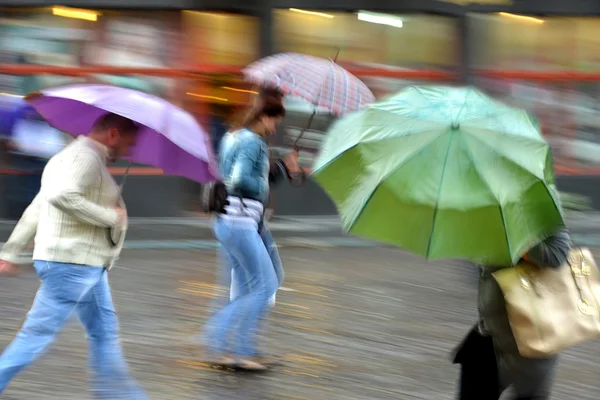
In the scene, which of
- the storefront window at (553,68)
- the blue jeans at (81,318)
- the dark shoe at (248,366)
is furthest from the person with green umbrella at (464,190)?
the storefront window at (553,68)

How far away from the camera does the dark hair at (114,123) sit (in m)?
4.50

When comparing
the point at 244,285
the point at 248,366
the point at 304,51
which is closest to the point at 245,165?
the point at 244,285

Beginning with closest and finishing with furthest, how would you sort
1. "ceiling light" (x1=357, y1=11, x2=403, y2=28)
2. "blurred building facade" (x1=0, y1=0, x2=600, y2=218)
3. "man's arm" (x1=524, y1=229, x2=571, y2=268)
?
"man's arm" (x1=524, y1=229, x2=571, y2=268) < "blurred building facade" (x1=0, y1=0, x2=600, y2=218) < "ceiling light" (x1=357, y1=11, x2=403, y2=28)

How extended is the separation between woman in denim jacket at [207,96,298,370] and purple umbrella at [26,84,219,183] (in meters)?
0.81

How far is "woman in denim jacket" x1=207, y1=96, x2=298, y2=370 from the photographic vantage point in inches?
222

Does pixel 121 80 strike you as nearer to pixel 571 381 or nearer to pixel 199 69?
pixel 199 69

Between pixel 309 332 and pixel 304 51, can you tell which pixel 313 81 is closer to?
pixel 309 332

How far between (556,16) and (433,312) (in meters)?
6.12

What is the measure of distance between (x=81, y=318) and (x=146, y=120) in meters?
1.03

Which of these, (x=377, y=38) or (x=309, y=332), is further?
(x=377, y=38)

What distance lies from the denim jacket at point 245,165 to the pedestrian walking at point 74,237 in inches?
43.6

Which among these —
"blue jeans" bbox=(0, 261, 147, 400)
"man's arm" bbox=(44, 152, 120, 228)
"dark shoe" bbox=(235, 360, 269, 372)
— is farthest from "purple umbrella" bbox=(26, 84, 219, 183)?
"dark shoe" bbox=(235, 360, 269, 372)

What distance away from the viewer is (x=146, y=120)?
4.30 meters

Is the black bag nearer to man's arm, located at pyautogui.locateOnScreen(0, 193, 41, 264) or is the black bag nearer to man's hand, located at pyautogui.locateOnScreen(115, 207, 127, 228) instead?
man's hand, located at pyautogui.locateOnScreen(115, 207, 127, 228)
